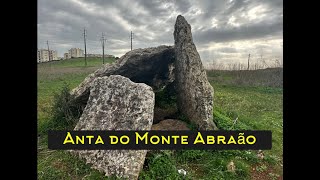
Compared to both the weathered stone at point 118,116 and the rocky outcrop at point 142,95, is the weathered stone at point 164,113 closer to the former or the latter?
the rocky outcrop at point 142,95

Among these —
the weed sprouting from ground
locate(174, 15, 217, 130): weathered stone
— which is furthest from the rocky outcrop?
the weed sprouting from ground

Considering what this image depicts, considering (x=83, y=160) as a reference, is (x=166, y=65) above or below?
above

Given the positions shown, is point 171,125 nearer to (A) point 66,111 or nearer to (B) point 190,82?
(B) point 190,82

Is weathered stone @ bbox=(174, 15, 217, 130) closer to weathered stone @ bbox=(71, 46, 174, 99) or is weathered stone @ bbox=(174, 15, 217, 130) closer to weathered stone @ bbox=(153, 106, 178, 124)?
weathered stone @ bbox=(153, 106, 178, 124)

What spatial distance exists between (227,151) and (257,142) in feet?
2.52

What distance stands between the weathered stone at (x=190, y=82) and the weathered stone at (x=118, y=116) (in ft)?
4.72

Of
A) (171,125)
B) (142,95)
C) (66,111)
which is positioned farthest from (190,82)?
(66,111)

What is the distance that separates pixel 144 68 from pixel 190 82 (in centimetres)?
158

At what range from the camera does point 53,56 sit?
192 feet

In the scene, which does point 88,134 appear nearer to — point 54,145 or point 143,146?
point 54,145

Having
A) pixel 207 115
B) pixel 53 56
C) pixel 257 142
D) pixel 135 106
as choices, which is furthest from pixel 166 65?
pixel 53 56

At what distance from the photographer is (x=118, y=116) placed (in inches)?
204

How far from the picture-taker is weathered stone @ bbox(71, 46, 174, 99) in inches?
282

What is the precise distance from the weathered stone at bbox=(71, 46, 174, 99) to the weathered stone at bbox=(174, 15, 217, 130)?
0.44m
